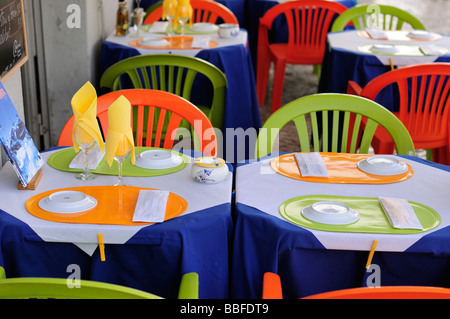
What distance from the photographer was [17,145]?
2.01m

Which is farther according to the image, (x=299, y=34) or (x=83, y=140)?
(x=299, y=34)

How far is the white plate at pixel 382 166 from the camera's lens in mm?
2197

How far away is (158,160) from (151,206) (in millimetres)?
350

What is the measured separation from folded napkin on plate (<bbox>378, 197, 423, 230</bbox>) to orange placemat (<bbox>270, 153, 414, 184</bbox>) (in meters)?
0.18

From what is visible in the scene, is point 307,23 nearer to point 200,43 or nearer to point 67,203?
point 200,43

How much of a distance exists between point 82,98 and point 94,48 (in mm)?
1783

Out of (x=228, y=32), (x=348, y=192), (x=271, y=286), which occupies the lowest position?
(x=271, y=286)

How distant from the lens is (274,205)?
1.94 metres

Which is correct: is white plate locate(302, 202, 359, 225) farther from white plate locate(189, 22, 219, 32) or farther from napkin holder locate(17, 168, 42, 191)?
white plate locate(189, 22, 219, 32)

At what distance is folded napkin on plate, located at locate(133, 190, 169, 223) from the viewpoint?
181 cm

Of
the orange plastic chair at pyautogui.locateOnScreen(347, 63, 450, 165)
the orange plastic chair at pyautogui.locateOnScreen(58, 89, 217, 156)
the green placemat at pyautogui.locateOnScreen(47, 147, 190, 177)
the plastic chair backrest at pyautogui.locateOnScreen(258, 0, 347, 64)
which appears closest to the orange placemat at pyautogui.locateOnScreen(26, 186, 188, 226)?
the green placemat at pyautogui.locateOnScreen(47, 147, 190, 177)

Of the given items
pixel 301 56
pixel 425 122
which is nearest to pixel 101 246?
pixel 425 122

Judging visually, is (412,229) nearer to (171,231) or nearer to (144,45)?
(171,231)

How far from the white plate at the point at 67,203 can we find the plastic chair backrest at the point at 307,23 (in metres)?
3.47
